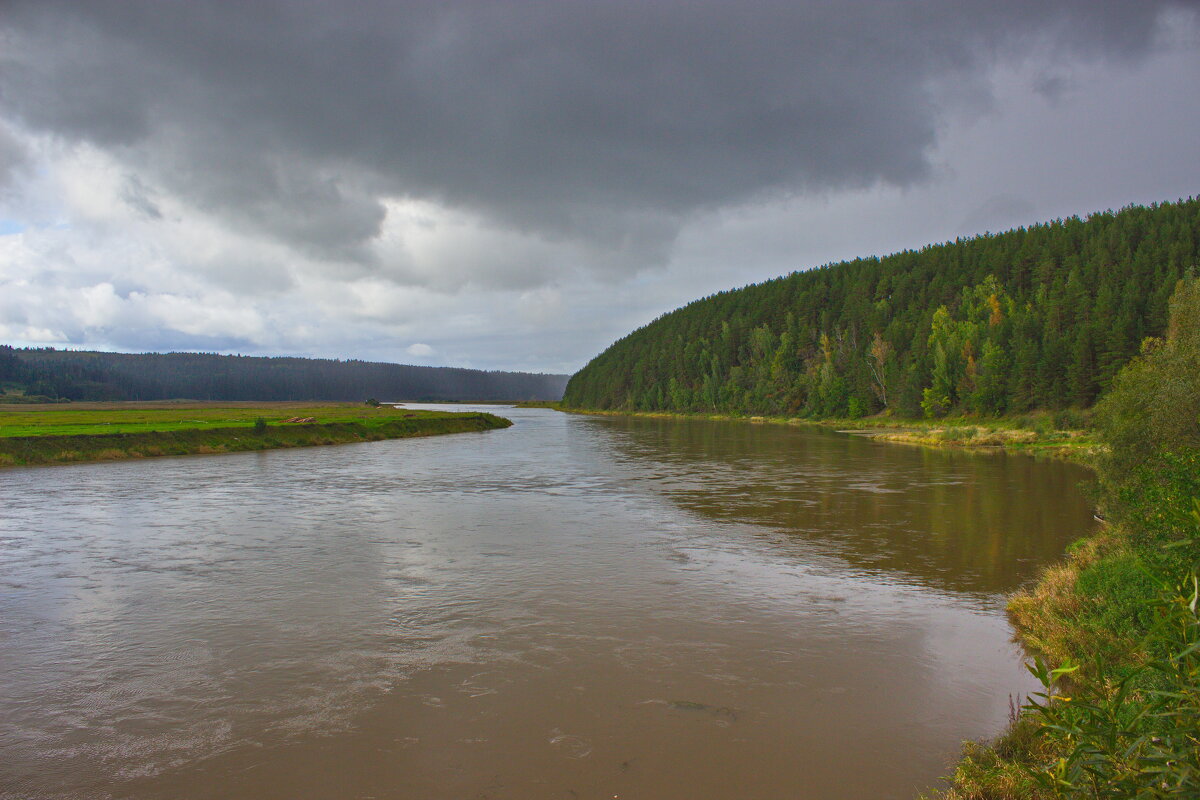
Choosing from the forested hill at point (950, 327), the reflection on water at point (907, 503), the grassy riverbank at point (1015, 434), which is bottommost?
the reflection on water at point (907, 503)

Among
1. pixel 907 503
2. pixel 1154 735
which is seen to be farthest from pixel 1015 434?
pixel 1154 735

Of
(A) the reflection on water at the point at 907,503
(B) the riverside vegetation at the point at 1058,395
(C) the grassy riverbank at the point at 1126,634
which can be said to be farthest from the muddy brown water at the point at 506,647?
(B) the riverside vegetation at the point at 1058,395

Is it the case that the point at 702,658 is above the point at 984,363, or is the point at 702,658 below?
below

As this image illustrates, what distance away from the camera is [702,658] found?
38.4 ft

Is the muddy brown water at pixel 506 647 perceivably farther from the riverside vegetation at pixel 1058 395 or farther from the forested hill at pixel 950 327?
the forested hill at pixel 950 327

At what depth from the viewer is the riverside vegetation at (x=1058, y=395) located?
5328 mm

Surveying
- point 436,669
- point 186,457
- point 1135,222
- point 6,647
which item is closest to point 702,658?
point 436,669

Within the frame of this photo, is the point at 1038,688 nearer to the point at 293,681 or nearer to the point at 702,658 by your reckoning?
the point at 702,658

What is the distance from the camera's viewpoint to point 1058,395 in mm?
79688

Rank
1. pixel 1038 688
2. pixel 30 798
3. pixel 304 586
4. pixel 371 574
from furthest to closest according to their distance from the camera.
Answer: pixel 371 574 → pixel 304 586 → pixel 1038 688 → pixel 30 798

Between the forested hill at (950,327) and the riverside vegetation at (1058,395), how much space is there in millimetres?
398

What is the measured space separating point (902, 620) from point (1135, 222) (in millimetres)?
138671

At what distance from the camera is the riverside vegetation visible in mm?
5328

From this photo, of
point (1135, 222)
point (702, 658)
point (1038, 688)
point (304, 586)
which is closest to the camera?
point (1038, 688)
